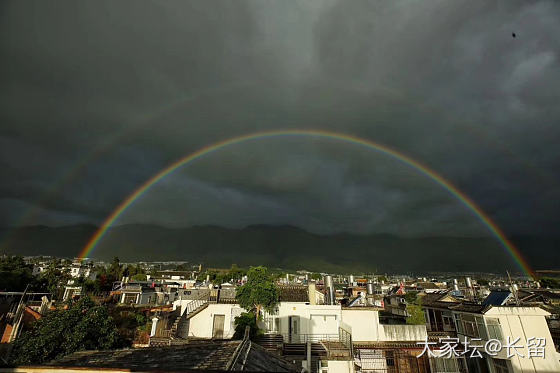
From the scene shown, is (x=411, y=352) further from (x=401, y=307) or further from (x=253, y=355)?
(x=253, y=355)

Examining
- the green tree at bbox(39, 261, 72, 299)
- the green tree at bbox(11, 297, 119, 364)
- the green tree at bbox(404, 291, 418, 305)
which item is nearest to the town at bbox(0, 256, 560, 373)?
the green tree at bbox(11, 297, 119, 364)

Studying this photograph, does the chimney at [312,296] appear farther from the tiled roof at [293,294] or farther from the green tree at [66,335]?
the green tree at [66,335]

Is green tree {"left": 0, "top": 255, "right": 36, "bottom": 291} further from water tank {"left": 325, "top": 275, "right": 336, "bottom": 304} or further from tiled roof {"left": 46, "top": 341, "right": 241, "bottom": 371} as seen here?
tiled roof {"left": 46, "top": 341, "right": 241, "bottom": 371}

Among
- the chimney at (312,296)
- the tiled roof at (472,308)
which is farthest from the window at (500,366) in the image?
the chimney at (312,296)

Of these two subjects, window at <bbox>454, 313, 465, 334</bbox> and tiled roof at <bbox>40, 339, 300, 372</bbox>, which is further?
window at <bbox>454, 313, 465, 334</bbox>

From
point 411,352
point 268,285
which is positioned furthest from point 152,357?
point 411,352

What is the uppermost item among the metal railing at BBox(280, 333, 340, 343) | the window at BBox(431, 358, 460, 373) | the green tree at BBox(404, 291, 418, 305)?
the green tree at BBox(404, 291, 418, 305)
